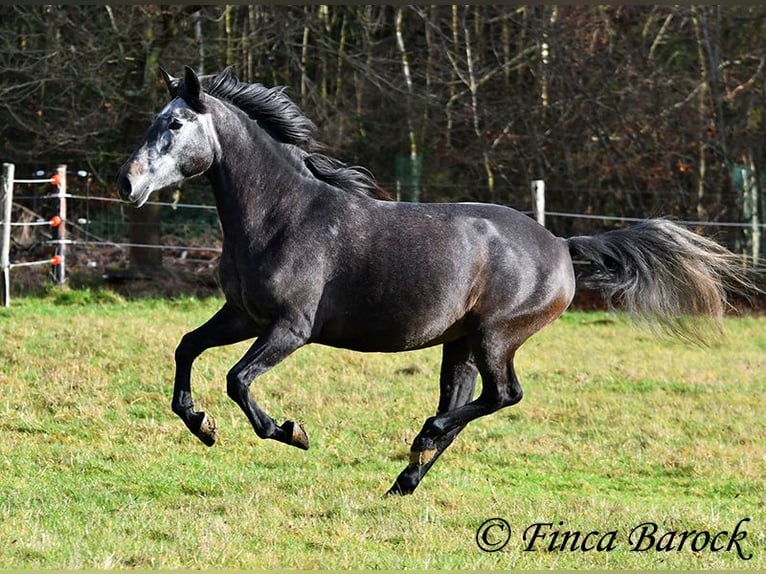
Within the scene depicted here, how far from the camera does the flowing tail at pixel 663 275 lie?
7.38 m

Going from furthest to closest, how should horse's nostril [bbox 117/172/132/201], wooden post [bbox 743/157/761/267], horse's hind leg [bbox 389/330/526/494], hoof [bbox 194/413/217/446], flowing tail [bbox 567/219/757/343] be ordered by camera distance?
1. wooden post [bbox 743/157/761/267]
2. flowing tail [bbox 567/219/757/343]
3. horse's hind leg [bbox 389/330/526/494]
4. hoof [bbox 194/413/217/446]
5. horse's nostril [bbox 117/172/132/201]

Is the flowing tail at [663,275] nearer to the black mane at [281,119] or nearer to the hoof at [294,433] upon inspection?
the black mane at [281,119]

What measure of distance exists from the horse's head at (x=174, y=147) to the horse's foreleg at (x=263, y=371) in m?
0.93

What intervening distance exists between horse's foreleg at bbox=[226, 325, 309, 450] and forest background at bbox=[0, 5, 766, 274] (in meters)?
11.2

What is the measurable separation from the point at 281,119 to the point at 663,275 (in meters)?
2.50

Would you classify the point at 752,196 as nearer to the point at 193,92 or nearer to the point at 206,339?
the point at 206,339

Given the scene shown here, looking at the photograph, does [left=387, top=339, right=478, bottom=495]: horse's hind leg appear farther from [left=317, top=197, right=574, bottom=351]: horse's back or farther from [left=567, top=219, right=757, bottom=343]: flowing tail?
[left=567, top=219, right=757, bottom=343]: flowing tail

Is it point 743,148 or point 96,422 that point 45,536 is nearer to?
point 96,422

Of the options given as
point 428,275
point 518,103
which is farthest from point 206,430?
point 518,103

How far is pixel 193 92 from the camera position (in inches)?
245

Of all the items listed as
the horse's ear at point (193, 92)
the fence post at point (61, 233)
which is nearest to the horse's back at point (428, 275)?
the horse's ear at point (193, 92)

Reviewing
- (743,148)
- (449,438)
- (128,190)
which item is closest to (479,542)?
(449,438)

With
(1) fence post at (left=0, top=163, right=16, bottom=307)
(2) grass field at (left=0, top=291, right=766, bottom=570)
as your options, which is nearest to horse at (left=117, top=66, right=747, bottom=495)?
(2) grass field at (left=0, top=291, right=766, bottom=570)

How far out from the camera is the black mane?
21.7 ft
